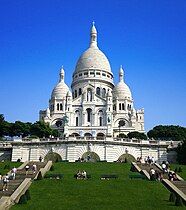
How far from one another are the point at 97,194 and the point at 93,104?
78.7 m

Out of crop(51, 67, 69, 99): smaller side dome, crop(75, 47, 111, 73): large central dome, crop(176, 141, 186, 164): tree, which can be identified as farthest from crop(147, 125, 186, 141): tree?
crop(176, 141, 186, 164): tree

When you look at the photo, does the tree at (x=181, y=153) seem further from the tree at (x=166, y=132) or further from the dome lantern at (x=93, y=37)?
the dome lantern at (x=93, y=37)

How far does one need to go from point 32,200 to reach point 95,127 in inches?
2926

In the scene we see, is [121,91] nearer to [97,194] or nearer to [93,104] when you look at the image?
[93,104]

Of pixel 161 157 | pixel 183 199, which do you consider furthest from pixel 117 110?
pixel 183 199

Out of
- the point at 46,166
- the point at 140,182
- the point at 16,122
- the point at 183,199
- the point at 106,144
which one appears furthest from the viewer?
the point at 16,122

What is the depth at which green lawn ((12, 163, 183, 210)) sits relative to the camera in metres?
23.8

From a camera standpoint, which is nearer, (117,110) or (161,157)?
(161,157)

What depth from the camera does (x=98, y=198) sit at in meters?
26.1

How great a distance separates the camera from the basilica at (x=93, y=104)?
102438 millimetres

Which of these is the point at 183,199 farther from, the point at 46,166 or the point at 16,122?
the point at 16,122

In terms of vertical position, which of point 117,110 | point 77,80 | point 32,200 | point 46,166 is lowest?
point 32,200

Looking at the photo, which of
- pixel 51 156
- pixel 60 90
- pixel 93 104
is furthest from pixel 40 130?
pixel 60 90

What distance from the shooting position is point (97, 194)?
90.2 feet
